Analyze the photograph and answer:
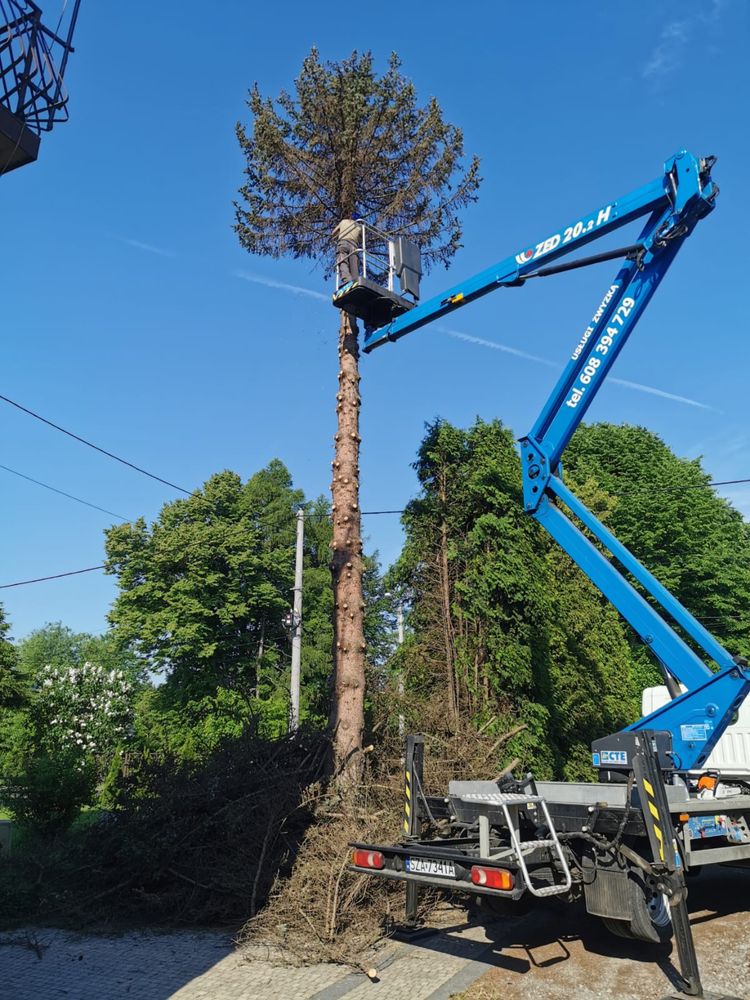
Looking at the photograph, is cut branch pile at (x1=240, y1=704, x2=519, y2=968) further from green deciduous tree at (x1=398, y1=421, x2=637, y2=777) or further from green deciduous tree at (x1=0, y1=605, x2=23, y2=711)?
green deciduous tree at (x1=0, y1=605, x2=23, y2=711)

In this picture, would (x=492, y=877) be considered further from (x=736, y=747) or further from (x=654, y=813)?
(x=736, y=747)

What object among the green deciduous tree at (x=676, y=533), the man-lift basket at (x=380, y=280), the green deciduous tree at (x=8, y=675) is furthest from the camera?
the green deciduous tree at (x=676, y=533)

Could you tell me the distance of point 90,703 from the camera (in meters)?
32.4

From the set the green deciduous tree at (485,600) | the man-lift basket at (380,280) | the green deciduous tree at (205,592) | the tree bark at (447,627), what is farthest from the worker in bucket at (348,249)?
the green deciduous tree at (205,592)

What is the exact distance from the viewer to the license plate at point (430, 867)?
5.68m

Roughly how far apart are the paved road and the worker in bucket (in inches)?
350

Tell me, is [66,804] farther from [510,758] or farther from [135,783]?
[510,758]

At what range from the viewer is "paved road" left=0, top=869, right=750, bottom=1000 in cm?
553

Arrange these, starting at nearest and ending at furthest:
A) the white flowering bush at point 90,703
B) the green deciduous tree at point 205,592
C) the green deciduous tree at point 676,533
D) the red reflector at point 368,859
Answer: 1. the red reflector at point 368,859
2. the green deciduous tree at point 205,592
3. the green deciduous tree at point 676,533
4. the white flowering bush at point 90,703

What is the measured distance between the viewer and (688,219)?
8.37 meters

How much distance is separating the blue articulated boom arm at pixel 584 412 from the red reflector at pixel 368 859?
10.4 ft

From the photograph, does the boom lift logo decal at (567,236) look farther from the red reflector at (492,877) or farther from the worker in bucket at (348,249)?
the red reflector at (492,877)

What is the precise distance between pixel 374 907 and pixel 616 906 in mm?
2631

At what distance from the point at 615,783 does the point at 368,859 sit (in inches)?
95.0
